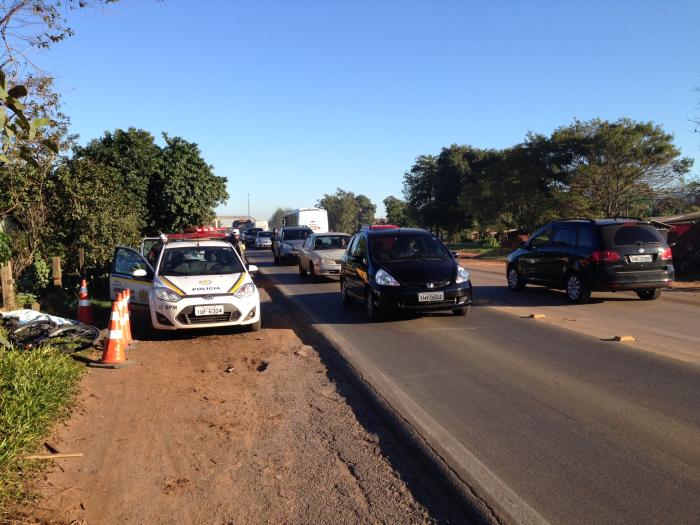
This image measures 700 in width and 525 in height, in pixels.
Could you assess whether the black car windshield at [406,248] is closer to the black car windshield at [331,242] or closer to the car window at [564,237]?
the car window at [564,237]

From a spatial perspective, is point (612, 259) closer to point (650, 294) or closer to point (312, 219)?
point (650, 294)

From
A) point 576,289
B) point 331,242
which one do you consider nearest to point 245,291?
point 576,289

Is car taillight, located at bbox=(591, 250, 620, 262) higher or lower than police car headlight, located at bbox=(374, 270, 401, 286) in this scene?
higher

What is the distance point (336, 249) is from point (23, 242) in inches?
355

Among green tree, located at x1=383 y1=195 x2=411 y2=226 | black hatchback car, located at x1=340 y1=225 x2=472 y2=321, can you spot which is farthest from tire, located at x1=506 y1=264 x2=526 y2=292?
green tree, located at x1=383 y1=195 x2=411 y2=226

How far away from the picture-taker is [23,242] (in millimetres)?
13203

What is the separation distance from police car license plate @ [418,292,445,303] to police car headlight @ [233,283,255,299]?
2.74m

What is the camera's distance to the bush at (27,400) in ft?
13.4

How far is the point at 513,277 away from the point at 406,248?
5.05m

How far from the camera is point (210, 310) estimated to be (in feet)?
29.2

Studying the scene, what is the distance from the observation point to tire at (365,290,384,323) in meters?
10.2

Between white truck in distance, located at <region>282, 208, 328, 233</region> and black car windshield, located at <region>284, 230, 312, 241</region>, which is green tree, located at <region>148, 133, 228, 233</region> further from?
white truck in distance, located at <region>282, 208, 328, 233</region>

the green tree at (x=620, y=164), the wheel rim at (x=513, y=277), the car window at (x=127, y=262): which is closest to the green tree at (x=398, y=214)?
the green tree at (x=620, y=164)

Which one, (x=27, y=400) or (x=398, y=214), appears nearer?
(x=27, y=400)
